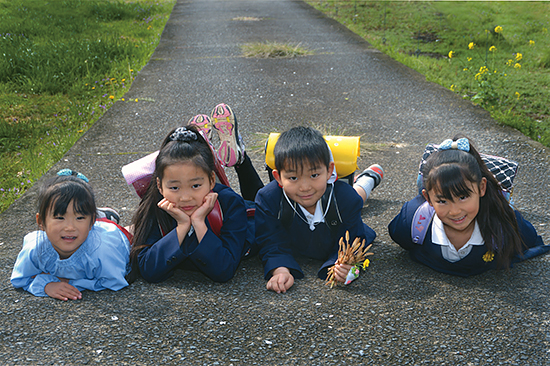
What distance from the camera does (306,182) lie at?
110 inches

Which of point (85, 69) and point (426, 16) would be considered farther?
point (426, 16)

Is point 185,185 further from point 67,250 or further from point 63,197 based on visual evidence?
point 67,250

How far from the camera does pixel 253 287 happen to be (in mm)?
2916

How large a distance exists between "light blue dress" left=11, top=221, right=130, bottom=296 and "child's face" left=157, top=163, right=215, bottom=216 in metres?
0.46

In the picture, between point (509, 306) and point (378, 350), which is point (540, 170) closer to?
point (509, 306)

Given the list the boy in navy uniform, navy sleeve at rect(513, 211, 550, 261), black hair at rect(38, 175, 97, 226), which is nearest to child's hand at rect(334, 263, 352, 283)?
the boy in navy uniform

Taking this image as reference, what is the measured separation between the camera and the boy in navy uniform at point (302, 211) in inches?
110

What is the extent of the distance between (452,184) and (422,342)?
0.83 m

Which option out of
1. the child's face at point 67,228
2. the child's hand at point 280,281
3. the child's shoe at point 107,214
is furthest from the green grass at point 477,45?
the child's face at point 67,228

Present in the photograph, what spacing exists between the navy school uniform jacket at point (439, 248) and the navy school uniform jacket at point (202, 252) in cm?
96

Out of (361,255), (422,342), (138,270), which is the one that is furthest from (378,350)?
(138,270)

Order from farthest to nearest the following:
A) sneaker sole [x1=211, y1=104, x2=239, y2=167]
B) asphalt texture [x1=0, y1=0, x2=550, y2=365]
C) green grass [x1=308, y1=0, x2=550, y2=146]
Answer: green grass [x1=308, y1=0, x2=550, y2=146]
sneaker sole [x1=211, y1=104, x2=239, y2=167]
asphalt texture [x1=0, y1=0, x2=550, y2=365]

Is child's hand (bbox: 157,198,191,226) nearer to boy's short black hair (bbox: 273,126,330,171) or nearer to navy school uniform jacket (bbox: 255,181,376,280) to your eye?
navy school uniform jacket (bbox: 255,181,376,280)

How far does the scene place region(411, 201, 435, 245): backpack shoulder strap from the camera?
2.98 metres
